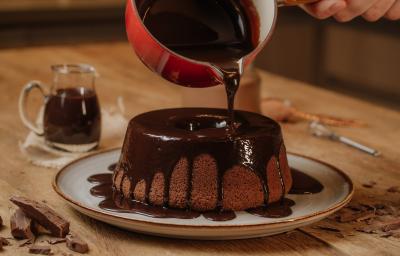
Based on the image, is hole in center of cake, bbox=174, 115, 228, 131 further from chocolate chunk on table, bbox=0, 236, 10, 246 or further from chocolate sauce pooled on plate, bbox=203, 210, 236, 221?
chocolate chunk on table, bbox=0, 236, 10, 246

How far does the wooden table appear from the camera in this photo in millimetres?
1315

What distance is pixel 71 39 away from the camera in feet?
14.0

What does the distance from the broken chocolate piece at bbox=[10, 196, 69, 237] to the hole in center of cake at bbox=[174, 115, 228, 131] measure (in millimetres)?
313

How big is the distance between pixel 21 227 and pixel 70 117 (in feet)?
1.86

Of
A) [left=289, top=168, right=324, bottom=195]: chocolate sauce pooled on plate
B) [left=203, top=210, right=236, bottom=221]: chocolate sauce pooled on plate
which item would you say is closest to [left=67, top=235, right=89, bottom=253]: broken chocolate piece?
[left=203, top=210, right=236, bottom=221]: chocolate sauce pooled on plate

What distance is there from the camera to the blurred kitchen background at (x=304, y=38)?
419 cm

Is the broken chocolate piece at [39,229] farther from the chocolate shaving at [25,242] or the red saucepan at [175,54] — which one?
the red saucepan at [175,54]

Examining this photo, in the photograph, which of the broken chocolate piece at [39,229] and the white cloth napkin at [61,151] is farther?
the white cloth napkin at [61,151]

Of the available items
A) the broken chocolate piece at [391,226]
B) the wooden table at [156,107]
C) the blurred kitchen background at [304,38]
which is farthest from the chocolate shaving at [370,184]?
the blurred kitchen background at [304,38]

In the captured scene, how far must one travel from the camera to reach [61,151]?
6.21ft

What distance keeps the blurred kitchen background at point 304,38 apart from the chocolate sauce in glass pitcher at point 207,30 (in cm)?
268

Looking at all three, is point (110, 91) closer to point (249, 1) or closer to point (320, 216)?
point (249, 1)

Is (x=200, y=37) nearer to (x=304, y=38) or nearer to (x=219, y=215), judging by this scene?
(x=219, y=215)

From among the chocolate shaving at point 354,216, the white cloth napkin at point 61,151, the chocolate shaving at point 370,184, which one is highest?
the white cloth napkin at point 61,151
